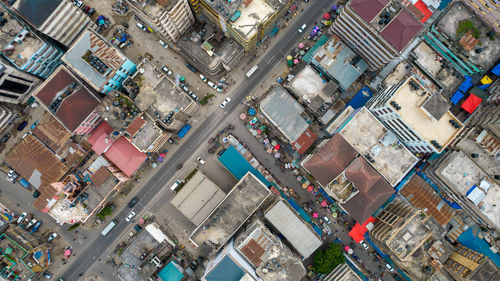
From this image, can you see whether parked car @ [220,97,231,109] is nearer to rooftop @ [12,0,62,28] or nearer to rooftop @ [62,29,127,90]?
rooftop @ [62,29,127,90]

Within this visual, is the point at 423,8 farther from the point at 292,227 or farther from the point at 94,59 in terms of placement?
the point at 94,59

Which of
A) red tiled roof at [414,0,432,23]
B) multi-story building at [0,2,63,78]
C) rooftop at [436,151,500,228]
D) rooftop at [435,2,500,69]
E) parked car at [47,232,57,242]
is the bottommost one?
parked car at [47,232,57,242]

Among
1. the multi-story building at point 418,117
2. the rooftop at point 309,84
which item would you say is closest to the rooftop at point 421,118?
the multi-story building at point 418,117

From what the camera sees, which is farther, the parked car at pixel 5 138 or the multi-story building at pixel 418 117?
the parked car at pixel 5 138

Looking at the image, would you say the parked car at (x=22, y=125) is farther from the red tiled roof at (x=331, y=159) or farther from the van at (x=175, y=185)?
the red tiled roof at (x=331, y=159)

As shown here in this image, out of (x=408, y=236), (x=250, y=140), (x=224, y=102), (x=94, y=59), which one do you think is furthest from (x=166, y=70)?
(x=408, y=236)

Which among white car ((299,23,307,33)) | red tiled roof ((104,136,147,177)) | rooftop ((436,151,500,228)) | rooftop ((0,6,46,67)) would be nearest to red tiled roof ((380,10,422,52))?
white car ((299,23,307,33))
